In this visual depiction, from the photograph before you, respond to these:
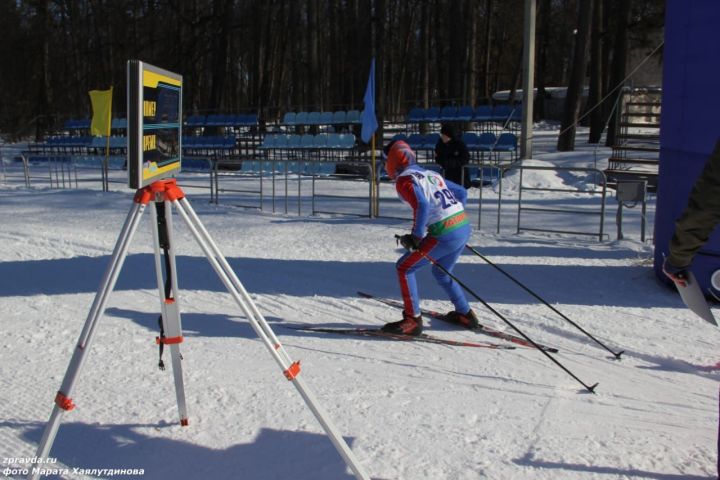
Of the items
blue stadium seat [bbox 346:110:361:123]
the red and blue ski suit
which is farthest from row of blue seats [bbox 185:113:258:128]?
the red and blue ski suit

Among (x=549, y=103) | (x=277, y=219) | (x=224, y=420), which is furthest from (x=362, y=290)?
(x=549, y=103)

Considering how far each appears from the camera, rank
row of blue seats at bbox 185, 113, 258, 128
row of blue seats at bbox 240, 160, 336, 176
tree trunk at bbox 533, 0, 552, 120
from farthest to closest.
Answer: tree trunk at bbox 533, 0, 552, 120, row of blue seats at bbox 185, 113, 258, 128, row of blue seats at bbox 240, 160, 336, 176

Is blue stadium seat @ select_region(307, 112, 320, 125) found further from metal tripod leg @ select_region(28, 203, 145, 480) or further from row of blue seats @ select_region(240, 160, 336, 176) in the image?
metal tripod leg @ select_region(28, 203, 145, 480)

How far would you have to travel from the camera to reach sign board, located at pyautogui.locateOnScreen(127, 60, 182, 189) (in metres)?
3.02

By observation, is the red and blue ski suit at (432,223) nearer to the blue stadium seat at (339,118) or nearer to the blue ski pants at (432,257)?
the blue ski pants at (432,257)

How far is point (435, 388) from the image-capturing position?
15.7 feet

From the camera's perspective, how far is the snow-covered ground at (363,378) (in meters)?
3.78

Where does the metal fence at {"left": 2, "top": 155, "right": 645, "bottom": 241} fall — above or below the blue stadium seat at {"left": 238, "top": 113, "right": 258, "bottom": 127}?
below

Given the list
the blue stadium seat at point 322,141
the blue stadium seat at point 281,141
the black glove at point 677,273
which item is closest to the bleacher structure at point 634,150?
the blue stadium seat at point 322,141

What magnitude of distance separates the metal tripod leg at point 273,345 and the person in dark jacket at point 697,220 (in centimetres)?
166

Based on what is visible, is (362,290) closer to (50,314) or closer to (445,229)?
(445,229)

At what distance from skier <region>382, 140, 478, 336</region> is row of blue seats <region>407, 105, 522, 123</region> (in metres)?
16.8

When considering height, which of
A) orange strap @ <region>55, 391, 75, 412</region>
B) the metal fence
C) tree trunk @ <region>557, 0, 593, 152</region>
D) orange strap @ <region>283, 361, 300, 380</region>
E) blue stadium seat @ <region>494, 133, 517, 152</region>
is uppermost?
tree trunk @ <region>557, 0, 593, 152</region>

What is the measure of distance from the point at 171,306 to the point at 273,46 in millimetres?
43213
